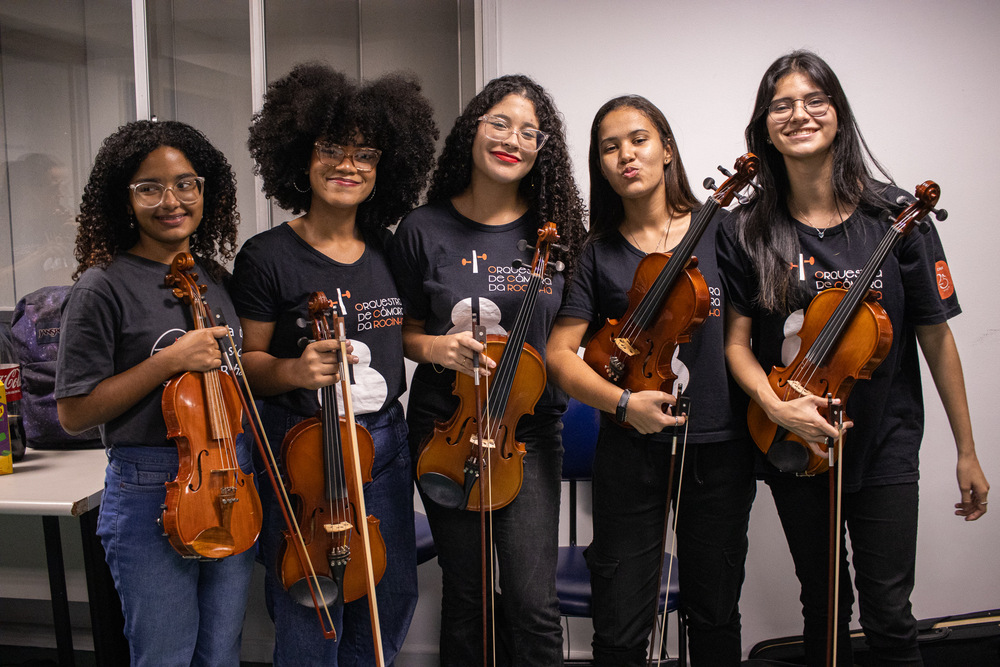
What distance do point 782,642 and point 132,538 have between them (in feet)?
6.74

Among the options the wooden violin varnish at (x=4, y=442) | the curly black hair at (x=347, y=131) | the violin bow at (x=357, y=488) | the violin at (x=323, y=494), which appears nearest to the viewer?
the violin bow at (x=357, y=488)

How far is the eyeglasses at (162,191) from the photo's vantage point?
148cm

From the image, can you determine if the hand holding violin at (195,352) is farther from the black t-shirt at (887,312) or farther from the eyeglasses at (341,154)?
the black t-shirt at (887,312)

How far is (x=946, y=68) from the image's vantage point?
2314mm

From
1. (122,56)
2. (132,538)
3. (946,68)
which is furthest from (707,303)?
(122,56)

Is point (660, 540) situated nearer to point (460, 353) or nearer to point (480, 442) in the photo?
Result: point (480, 442)

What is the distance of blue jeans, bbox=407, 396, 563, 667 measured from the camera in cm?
158

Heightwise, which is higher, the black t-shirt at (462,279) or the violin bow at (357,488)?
the black t-shirt at (462,279)

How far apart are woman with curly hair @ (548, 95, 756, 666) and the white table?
4.36 ft

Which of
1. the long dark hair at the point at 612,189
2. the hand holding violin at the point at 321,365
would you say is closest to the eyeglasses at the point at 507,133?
the long dark hair at the point at 612,189

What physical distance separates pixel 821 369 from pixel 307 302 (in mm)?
1164

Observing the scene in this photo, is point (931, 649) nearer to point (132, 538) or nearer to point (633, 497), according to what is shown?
point (633, 497)

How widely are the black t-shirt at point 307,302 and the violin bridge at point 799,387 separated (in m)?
0.92

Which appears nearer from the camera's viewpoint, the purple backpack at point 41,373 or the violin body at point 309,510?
the violin body at point 309,510
